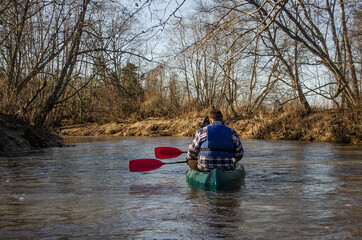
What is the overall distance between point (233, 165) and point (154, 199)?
171 centimetres

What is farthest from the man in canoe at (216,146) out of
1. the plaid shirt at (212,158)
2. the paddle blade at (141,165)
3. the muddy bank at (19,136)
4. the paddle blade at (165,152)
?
the muddy bank at (19,136)

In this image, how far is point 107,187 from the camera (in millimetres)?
6719

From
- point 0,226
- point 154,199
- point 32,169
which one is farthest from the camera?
point 32,169

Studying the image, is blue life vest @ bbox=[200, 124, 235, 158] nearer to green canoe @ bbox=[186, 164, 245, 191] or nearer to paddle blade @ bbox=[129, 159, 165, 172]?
green canoe @ bbox=[186, 164, 245, 191]

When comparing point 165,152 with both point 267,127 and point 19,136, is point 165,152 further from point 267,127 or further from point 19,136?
point 267,127

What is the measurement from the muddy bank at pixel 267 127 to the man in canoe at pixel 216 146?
908cm

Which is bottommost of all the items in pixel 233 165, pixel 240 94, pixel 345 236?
pixel 345 236

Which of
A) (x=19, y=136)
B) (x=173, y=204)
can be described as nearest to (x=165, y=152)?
(x=173, y=204)

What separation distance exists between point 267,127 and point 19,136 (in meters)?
10.4

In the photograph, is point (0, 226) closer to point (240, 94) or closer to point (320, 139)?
point (320, 139)

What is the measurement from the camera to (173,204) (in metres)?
5.36

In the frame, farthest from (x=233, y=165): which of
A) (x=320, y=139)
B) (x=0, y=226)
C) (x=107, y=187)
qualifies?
(x=320, y=139)

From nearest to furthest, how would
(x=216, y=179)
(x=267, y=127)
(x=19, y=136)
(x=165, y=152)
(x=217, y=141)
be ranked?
(x=216, y=179), (x=217, y=141), (x=165, y=152), (x=19, y=136), (x=267, y=127)

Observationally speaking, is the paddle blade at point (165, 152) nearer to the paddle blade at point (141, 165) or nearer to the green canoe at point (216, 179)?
the paddle blade at point (141, 165)
